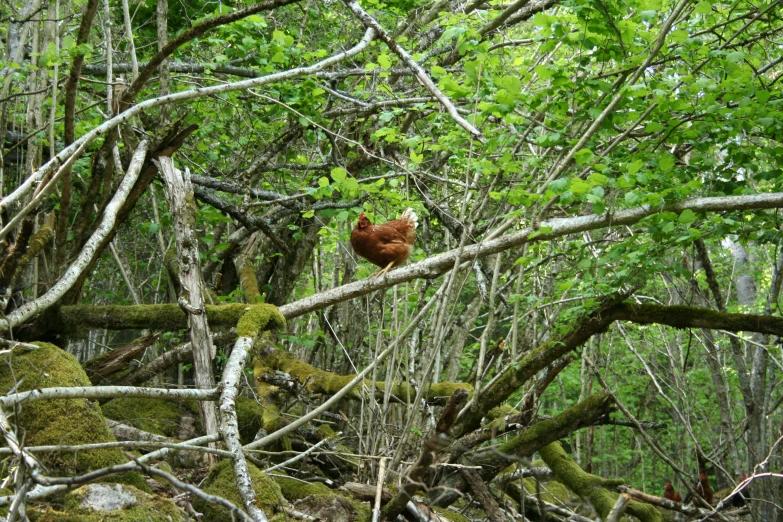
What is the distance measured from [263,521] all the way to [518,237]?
228 cm

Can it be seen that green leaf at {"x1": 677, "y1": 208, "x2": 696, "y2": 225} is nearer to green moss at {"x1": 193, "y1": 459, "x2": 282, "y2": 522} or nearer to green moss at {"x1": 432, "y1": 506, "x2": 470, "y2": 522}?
green moss at {"x1": 432, "y1": 506, "x2": 470, "y2": 522}

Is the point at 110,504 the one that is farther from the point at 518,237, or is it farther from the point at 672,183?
the point at 672,183

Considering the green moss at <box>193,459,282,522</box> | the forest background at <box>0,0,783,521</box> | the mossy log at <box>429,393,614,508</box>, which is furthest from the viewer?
the mossy log at <box>429,393,614,508</box>

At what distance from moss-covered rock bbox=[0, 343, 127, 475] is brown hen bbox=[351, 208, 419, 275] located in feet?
8.31

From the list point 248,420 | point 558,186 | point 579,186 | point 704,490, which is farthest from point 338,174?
point 704,490

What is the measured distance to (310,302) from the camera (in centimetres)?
493

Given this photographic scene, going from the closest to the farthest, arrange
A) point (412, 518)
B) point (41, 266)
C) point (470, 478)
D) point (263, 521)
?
point (263, 521), point (412, 518), point (470, 478), point (41, 266)

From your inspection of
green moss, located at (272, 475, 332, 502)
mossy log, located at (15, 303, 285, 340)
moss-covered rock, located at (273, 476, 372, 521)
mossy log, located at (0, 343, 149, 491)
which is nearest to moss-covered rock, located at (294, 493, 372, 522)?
moss-covered rock, located at (273, 476, 372, 521)

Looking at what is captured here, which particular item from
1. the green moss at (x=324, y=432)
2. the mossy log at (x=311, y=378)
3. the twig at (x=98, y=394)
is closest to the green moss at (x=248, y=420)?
the green moss at (x=324, y=432)

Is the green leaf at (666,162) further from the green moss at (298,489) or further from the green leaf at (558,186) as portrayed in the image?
the green moss at (298,489)

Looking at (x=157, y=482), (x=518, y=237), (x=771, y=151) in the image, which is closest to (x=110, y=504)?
(x=157, y=482)

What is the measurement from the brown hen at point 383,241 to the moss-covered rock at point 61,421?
2531 mm

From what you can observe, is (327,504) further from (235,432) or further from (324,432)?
(324,432)

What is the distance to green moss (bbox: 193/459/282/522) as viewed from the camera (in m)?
3.26
